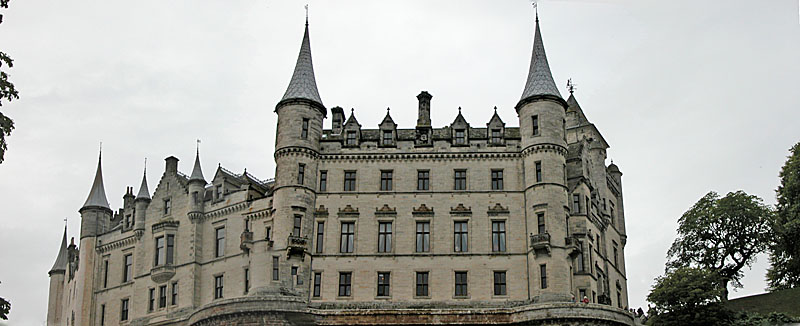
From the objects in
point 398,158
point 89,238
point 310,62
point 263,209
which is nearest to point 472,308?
point 398,158

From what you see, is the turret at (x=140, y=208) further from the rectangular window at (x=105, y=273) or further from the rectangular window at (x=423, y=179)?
the rectangular window at (x=423, y=179)

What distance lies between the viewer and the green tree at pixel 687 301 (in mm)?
65562

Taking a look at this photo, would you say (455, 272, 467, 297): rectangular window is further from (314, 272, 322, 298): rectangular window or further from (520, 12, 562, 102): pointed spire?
(520, 12, 562, 102): pointed spire

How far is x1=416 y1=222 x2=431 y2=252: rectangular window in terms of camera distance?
68438 millimetres

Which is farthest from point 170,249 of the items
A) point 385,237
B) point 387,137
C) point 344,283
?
point 387,137

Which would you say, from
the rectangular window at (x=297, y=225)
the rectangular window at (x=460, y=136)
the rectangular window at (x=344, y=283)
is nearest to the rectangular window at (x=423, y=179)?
the rectangular window at (x=460, y=136)

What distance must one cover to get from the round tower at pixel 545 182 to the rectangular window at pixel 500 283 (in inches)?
69.3

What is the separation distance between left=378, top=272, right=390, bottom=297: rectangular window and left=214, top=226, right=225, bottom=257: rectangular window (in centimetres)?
1256

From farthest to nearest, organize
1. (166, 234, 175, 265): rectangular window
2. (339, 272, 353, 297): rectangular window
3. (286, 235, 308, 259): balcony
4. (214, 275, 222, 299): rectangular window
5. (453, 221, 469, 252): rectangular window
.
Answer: (166, 234, 175, 265): rectangular window → (214, 275, 222, 299): rectangular window → (453, 221, 469, 252): rectangular window → (339, 272, 353, 297): rectangular window → (286, 235, 308, 259): balcony

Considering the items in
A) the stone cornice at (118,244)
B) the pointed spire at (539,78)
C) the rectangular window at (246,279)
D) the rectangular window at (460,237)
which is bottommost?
the rectangular window at (246,279)

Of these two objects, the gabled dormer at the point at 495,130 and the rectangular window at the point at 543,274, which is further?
the gabled dormer at the point at 495,130

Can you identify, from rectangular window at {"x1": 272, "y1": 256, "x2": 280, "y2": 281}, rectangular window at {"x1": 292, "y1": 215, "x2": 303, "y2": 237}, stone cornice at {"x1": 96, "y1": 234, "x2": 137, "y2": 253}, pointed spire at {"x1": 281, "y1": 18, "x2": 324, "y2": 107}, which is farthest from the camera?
stone cornice at {"x1": 96, "y1": 234, "x2": 137, "y2": 253}

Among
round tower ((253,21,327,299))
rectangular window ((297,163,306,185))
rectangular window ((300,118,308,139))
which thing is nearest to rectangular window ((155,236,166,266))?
round tower ((253,21,327,299))

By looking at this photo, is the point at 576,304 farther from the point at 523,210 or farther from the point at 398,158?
the point at 398,158
